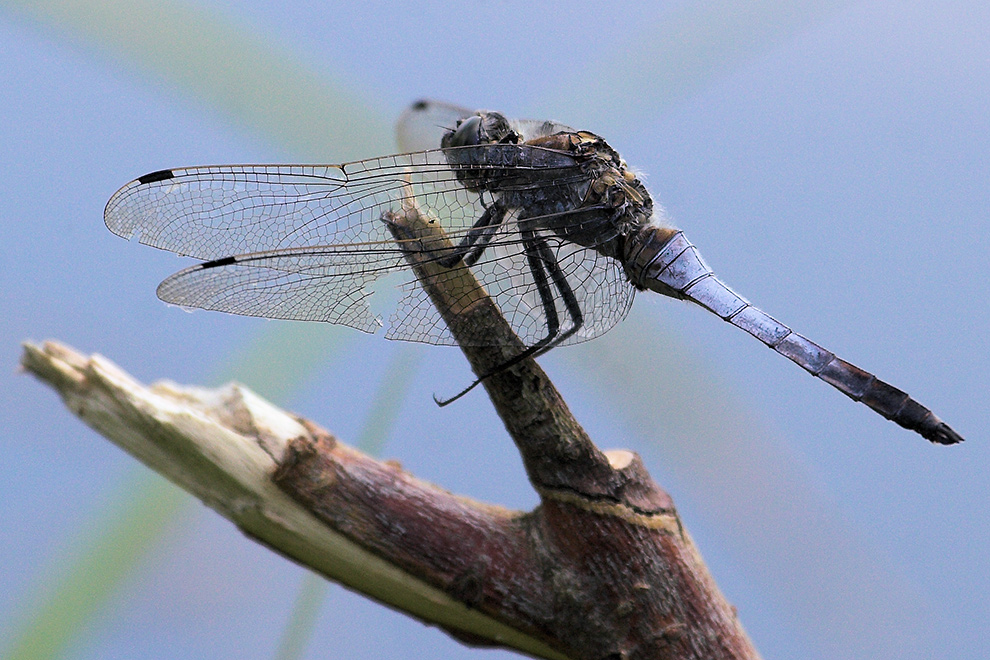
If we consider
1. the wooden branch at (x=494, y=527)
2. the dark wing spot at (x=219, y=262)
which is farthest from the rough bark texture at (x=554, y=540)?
the dark wing spot at (x=219, y=262)

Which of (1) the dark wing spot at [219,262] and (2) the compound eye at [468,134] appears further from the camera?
(2) the compound eye at [468,134]

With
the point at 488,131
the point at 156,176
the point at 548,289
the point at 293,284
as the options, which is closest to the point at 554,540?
the point at 548,289

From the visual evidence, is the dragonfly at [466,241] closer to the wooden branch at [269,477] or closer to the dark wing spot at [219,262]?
the dark wing spot at [219,262]

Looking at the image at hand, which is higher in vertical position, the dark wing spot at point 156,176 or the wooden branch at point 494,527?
the dark wing spot at point 156,176

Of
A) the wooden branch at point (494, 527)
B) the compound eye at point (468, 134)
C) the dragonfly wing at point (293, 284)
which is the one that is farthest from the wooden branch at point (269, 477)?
the compound eye at point (468, 134)

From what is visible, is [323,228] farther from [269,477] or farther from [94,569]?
[94,569]

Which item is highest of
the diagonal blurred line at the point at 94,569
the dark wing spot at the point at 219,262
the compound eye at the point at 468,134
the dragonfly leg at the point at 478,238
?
the compound eye at the point at 468,134

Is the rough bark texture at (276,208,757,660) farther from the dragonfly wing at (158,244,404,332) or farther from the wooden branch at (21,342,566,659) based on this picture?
the dragonfly wing at (158,244,404,332)

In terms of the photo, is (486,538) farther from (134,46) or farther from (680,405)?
(134,46)
